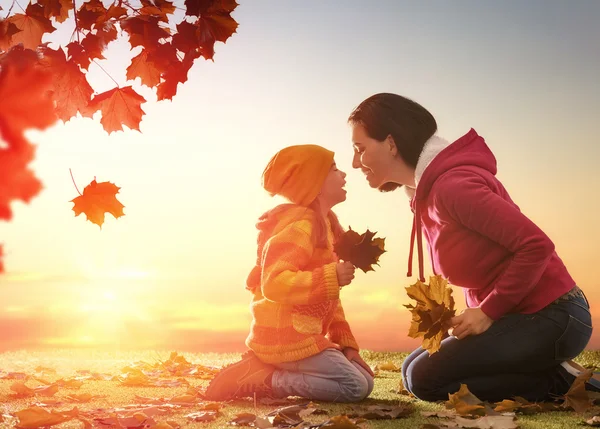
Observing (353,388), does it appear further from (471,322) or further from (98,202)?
(98,202)

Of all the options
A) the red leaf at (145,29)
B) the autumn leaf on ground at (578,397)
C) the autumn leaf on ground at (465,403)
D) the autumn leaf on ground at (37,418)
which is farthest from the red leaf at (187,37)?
the autumn leaf on ground at (578,397)

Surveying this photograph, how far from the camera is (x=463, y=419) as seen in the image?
3.38 meters

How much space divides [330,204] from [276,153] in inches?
21.2

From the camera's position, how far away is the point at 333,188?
4.39 m

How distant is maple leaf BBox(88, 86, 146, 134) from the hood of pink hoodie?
5.97ft

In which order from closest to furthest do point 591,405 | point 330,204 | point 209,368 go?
point 591,405 → point 330,204 → point 209,368

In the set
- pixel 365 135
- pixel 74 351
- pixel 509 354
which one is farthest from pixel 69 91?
pixel 74 351

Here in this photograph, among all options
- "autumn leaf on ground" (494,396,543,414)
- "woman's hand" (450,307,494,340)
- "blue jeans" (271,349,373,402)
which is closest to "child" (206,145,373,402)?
"blue jeans" (271,349,373,402)

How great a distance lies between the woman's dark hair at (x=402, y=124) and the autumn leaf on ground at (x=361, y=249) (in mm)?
604

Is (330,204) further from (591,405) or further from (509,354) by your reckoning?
(591,405)

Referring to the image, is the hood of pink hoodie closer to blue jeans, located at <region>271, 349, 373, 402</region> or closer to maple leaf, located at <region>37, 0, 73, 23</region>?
blue jeans, located at <region>271, 349, 373, 402</region>

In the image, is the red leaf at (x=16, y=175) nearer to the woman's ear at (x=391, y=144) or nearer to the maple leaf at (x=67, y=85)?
the maple leaf at (x=67, y=85)

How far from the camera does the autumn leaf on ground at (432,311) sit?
12.4ft

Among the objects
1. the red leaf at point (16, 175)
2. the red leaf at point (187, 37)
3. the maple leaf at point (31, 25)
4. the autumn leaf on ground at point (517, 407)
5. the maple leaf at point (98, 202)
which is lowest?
the autumn leaf on ground at point (517, 407)
